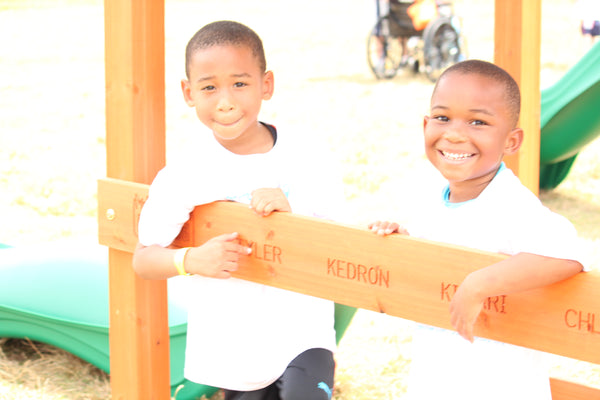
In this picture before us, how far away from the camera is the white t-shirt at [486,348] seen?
1.82 meters

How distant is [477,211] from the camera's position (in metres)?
1.89

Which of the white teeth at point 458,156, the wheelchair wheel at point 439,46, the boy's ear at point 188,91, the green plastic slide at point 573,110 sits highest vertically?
the wheelchair wheel at point 439,46

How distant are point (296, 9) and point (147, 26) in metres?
17.3

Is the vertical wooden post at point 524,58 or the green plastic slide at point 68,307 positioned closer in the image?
the vertical wooden post at point 524,58

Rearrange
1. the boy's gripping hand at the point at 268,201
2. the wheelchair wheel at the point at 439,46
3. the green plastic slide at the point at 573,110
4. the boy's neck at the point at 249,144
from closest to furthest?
the boy's gripping hand at the point at 268,201
the boy's neck at the point at 249,144
the green plastic slide at the point at 573,110
the wheelchair wheel at the point at 439,46

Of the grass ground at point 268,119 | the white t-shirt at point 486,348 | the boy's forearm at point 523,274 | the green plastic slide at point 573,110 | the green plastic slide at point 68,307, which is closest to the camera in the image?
the boy's forearm at point 523,274

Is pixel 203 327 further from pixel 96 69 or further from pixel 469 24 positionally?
pixel 469 24

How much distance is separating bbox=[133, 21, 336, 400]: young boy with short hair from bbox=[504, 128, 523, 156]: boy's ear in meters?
0.51

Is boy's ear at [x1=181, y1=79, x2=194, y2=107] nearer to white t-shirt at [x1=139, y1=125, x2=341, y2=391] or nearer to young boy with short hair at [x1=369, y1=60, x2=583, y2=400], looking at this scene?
white t-shirt at [x1=139, y1=125, x2=341, y2=391]

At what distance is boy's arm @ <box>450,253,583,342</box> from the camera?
168 centimetres

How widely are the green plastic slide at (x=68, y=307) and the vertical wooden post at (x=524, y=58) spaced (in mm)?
883

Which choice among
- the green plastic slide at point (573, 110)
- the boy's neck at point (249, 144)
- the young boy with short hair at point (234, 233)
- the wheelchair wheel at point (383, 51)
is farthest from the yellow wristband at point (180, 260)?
the wheelchair wheel at point (383, 51)

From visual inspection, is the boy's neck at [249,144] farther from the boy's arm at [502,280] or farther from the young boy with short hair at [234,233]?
the boy's arm at [502,280]

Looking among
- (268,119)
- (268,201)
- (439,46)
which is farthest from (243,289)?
(439,46)
